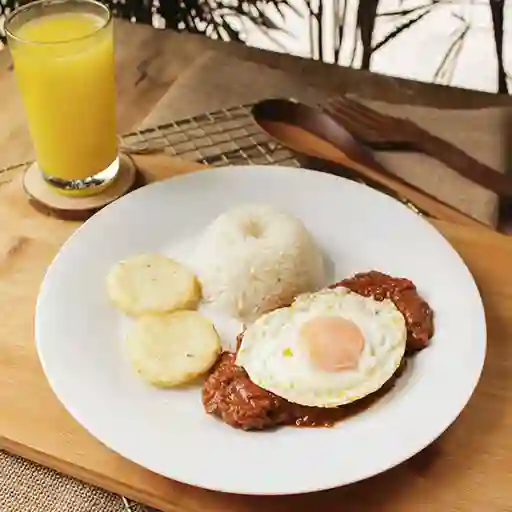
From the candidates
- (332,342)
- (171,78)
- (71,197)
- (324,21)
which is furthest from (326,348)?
(324,21)

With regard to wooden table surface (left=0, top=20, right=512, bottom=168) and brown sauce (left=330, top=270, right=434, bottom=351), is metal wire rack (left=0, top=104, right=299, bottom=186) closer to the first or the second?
wooden table surface (left=0, top=20, right=512, bottom=168)

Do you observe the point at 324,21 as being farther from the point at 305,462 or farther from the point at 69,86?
the point at 305,462

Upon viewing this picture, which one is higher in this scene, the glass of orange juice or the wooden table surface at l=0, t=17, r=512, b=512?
the glass of orange juice

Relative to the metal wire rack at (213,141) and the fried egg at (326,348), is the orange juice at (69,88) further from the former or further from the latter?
the fried egg at (326,348)

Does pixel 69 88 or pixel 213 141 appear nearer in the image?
pixel 69 88

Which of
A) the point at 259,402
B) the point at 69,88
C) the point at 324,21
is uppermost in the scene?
the point at 69,88

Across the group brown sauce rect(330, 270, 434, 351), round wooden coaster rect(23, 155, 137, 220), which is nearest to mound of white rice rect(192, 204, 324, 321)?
brown sauce rect(330, 270, 434, 351)
